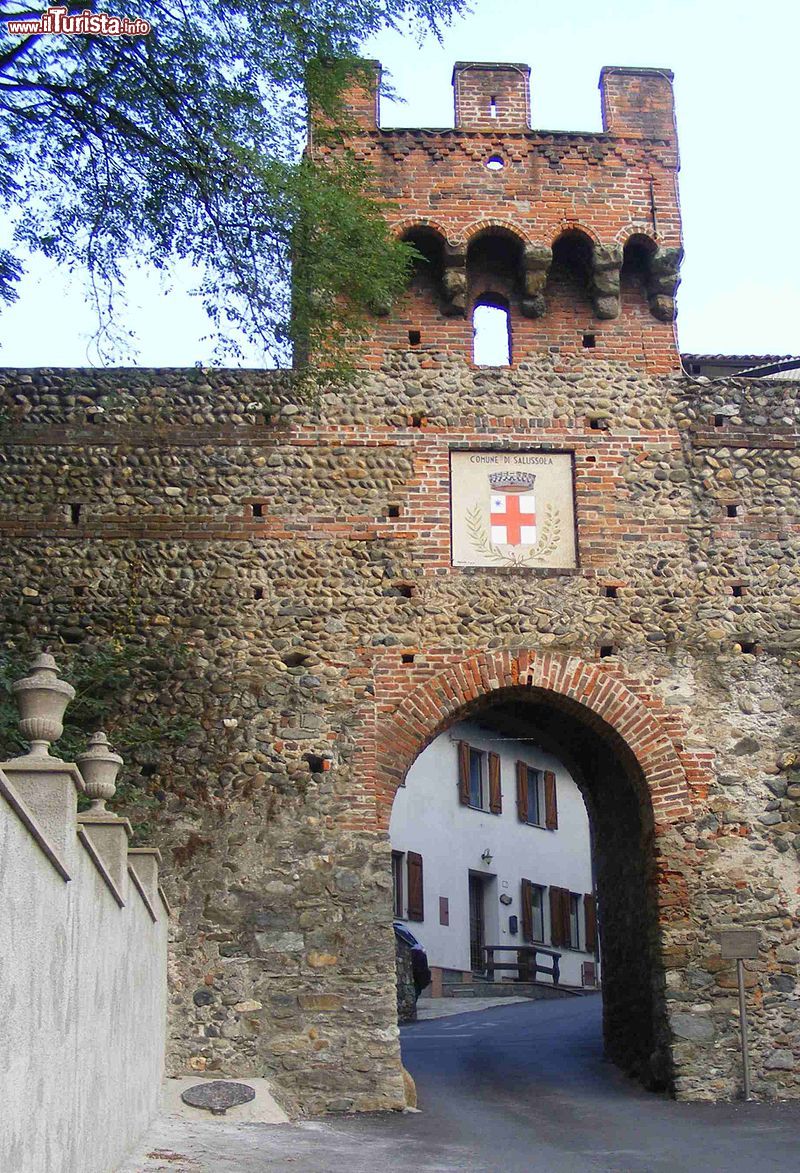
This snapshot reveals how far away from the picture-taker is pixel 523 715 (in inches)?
579

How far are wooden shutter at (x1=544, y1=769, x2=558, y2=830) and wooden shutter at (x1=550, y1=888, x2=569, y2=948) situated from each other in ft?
4.64

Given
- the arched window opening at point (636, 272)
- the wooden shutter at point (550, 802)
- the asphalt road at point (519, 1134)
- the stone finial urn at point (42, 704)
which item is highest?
the arched window opening at point (636, 272)

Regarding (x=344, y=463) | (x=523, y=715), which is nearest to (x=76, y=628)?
(x=344, y=463)

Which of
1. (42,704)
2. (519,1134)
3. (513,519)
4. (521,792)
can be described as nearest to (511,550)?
(513,519)

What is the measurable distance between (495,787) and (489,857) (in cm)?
155

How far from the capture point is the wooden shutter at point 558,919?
95.8 ft

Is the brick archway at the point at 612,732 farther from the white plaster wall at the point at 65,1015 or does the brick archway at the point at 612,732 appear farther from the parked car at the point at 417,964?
the parked car at the point at 417,964

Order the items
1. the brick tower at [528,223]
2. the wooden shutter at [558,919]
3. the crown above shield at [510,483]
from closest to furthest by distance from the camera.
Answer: the crown above shield at [510,483] < the brick tower at [528,223] < the wooden shutter at [558,919]

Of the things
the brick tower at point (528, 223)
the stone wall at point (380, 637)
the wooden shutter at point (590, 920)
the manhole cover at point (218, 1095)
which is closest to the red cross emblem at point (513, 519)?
the stone wall at point (380, 637)

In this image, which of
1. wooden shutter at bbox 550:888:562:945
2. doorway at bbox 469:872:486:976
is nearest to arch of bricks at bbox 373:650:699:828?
doorway at bbox 469:872:486:976

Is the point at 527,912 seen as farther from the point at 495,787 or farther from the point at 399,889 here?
the point at 399,889

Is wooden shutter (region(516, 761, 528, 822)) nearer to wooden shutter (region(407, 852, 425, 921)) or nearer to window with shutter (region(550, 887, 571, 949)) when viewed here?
window with shutter (region(550, 887, 571, 949))

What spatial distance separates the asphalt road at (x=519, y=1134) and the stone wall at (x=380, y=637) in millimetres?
627

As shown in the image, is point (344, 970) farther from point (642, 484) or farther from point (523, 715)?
point (642, 484)
